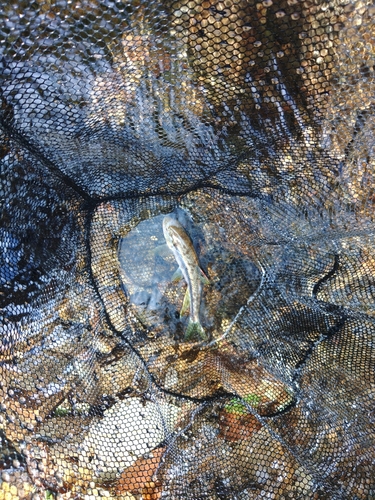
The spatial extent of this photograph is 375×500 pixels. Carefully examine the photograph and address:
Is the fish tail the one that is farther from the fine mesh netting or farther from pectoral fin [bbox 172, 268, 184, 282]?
pectoral fin [bbox 172, 268, 184, 282]

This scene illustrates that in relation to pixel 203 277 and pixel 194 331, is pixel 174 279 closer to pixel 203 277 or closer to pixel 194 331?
pixel 203 277

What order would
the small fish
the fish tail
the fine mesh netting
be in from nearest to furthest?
the fine mesh netting
the small fish
the fish tail

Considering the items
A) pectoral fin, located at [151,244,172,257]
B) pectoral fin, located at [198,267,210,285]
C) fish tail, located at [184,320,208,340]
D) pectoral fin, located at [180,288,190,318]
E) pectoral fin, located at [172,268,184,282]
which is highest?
pectoral fin, located at [151,244,172,257]

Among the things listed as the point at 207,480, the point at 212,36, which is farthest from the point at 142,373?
the point at 212,36

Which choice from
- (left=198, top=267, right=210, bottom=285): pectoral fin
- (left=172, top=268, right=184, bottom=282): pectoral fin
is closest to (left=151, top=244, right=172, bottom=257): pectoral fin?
(left=172, top=268, right=184, bottom=282): pectoral fin

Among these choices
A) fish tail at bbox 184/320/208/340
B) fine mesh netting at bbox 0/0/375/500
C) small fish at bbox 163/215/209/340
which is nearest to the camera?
fine mesh netting at bbox 0/0/375/500
